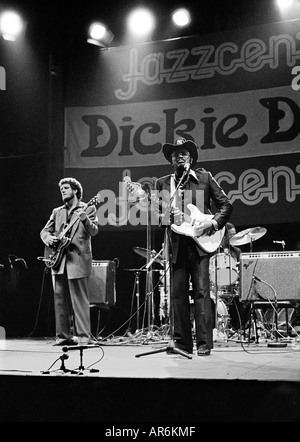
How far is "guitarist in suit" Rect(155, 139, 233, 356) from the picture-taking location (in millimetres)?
4805

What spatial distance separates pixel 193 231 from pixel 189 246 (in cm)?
17

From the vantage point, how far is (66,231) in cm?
630

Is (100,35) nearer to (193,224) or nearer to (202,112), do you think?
(202,112)

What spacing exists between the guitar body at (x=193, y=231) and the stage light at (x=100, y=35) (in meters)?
4.55

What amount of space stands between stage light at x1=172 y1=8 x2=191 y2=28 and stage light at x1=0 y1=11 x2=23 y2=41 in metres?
2.23

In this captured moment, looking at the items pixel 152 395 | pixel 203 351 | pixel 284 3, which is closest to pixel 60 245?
pixel 203 351

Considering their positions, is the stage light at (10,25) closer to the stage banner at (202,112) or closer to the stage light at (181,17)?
the stage banner at (202,112)

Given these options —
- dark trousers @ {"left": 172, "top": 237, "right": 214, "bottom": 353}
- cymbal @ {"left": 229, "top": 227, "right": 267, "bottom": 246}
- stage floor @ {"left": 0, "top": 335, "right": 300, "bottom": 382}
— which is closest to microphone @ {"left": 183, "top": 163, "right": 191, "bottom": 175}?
dark trousers @ {"left": 172, "top": 237, "right": 214, "bottom": 353}

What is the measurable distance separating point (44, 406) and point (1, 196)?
5.91 metres

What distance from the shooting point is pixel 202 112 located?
788 centimetres

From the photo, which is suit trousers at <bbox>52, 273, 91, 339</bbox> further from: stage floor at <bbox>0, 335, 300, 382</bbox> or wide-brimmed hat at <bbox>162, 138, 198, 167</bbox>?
wide-brimmed hat at <bbox>162, 138, 198, 167</bbox>
